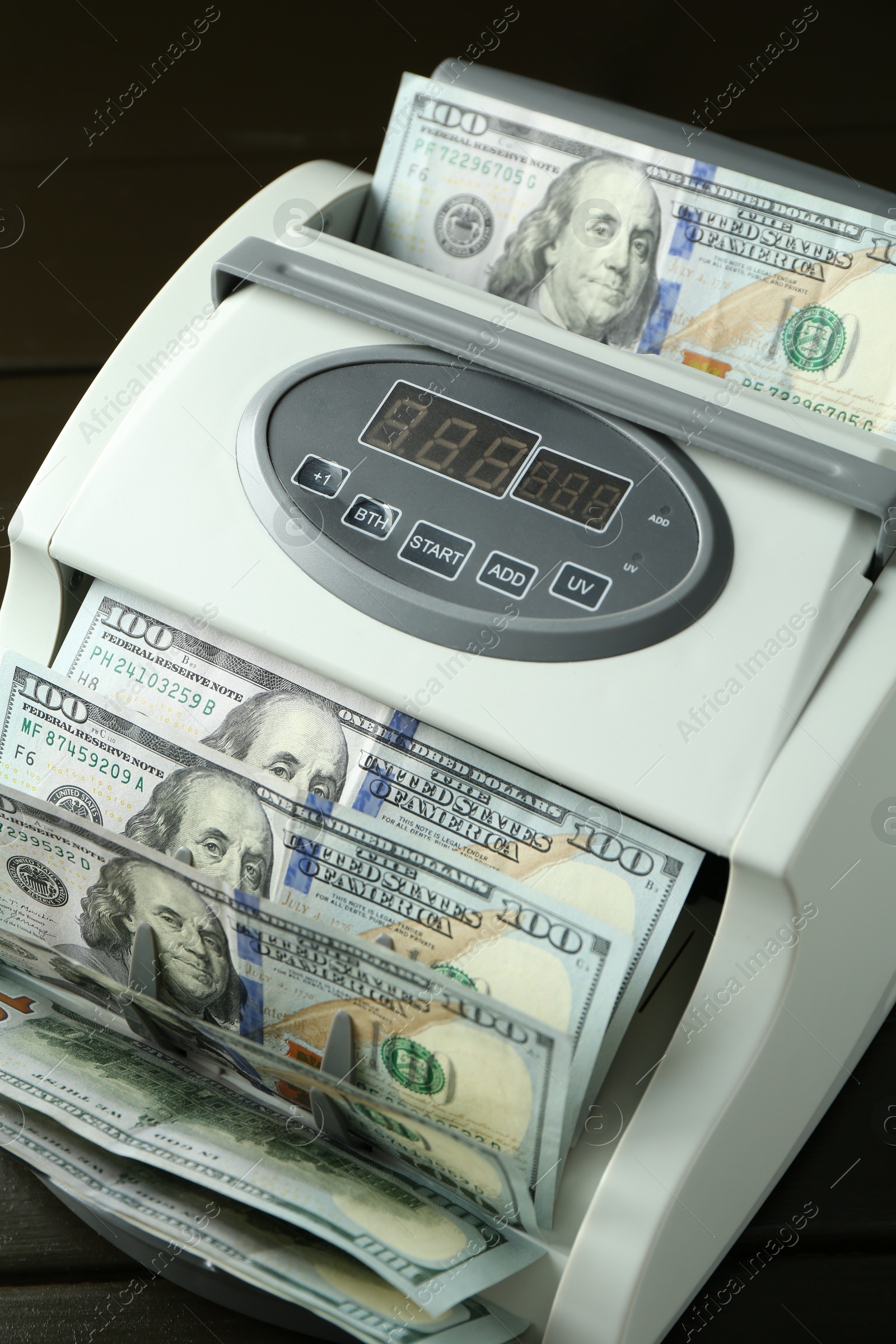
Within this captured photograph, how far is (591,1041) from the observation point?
1.57ft

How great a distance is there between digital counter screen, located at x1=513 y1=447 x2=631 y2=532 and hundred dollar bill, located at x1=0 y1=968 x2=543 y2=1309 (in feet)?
0.95

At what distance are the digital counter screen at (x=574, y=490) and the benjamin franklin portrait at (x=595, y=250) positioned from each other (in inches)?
5.2

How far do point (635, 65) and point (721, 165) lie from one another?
593 mm

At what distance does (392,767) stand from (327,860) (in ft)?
0.16

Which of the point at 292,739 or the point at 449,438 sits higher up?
the point at 449,438

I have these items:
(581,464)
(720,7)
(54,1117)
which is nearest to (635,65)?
(720,7)

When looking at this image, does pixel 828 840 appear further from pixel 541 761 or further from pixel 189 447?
pixel 189 447

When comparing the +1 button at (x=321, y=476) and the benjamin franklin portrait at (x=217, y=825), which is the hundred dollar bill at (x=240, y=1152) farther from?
the +1 button at (x=321, y=476)

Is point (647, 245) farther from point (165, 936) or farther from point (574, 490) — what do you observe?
point (165, 936)

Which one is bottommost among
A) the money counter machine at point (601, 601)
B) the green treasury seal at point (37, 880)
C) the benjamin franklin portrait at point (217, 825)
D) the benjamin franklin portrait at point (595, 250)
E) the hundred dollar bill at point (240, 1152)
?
the hundred dollar bill at point (240, 1152)

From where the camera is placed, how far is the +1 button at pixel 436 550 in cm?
53

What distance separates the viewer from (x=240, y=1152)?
1.64ft

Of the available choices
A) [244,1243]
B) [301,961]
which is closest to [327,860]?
[301,961]

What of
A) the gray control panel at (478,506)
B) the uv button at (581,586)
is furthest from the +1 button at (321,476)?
the uv button at (581,586)
